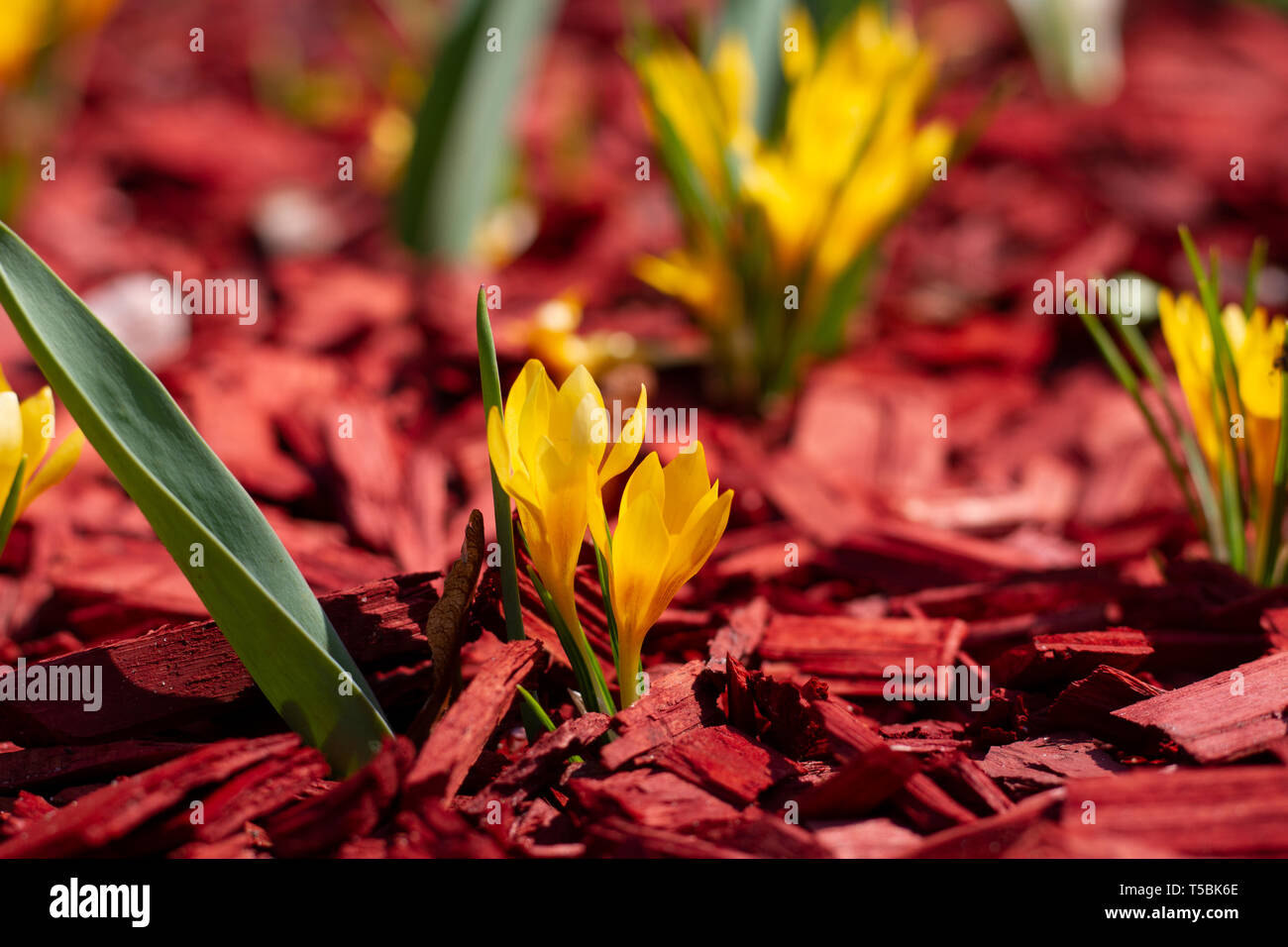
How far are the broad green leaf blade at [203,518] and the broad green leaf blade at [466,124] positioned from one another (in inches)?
58.8

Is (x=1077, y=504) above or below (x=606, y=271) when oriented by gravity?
below

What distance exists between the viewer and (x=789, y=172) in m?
1.66

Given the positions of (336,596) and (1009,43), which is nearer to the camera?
(336,596)

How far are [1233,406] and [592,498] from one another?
29.3 inches

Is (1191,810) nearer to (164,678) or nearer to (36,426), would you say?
(164,678)

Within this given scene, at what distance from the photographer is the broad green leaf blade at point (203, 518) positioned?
788 millimetres

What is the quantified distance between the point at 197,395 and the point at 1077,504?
149cm

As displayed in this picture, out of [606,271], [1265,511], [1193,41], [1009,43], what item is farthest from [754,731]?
[1193,41]

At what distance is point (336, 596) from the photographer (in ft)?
3.33

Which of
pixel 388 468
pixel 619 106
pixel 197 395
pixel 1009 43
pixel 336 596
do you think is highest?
pixel 1009 43

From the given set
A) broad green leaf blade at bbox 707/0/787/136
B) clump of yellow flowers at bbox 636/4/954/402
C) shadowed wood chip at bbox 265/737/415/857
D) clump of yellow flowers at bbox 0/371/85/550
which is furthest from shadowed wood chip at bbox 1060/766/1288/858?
broad green leaf blade at bbox 707/0/787/136

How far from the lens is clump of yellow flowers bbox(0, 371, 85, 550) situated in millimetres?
878

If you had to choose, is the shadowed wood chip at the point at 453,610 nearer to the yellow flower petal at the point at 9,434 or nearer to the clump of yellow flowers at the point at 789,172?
the yellow flower petal at the point at 9,434
